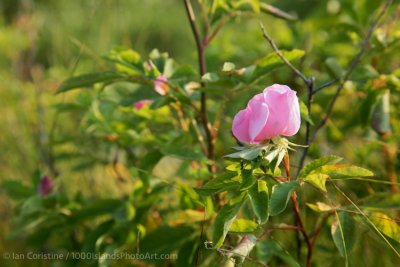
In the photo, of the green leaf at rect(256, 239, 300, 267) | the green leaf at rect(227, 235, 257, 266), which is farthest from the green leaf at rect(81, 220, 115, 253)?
the green leaf at rect(227, 235, 257, 266)

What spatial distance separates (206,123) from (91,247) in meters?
0.39

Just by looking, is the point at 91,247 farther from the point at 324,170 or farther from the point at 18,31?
the point at 18,31

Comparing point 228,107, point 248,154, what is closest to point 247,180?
point 248,154

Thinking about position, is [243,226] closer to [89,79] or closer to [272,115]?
[272,115]

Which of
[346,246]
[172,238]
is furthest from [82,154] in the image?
[346,246]

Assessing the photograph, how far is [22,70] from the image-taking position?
3.28m

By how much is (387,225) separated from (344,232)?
67mm

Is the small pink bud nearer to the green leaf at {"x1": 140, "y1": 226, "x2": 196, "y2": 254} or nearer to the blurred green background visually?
the blurred green background

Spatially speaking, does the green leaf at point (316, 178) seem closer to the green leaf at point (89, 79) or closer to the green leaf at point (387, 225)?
the green leaf at point (387, 225)

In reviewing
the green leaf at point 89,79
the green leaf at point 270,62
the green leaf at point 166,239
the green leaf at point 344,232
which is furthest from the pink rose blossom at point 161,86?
the green leaf at point 344,232

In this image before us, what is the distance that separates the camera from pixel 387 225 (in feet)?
2.99

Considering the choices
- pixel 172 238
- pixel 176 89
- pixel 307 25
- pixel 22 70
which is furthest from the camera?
pixel 22 70

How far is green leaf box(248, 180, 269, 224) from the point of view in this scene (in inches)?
32.6

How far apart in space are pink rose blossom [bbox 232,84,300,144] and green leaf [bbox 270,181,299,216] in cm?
7
